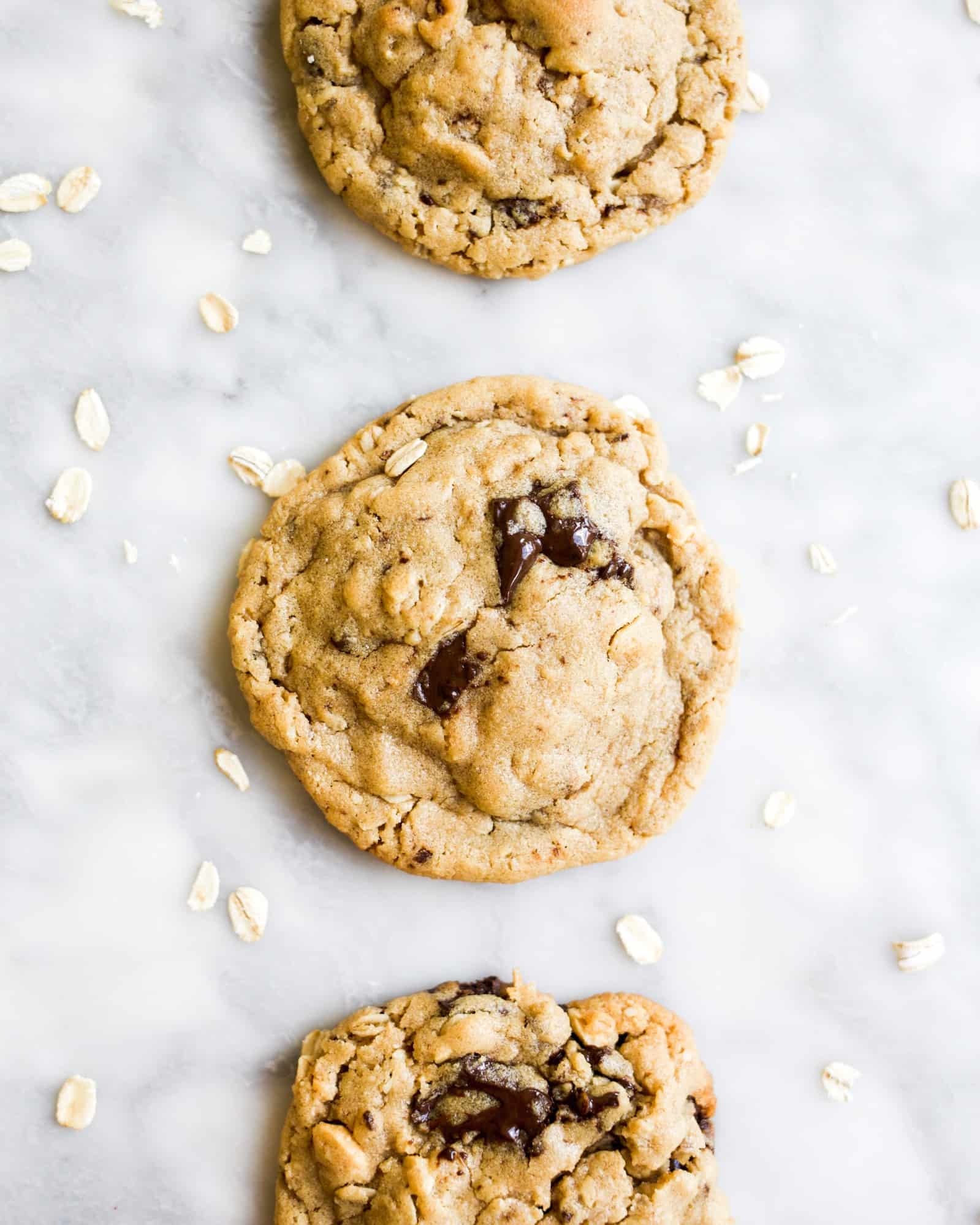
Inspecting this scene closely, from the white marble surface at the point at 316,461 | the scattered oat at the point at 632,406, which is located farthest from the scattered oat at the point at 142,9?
the scattered oat at the point at 632,406

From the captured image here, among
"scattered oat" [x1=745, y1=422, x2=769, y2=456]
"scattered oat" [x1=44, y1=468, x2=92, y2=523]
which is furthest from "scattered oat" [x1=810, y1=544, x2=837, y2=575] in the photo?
"scattered oat" [x1=44, y1=468, x2=92, y2=523]

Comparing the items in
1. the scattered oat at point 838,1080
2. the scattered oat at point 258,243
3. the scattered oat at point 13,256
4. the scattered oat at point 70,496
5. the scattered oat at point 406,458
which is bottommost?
the scattered oat at point 838,1080

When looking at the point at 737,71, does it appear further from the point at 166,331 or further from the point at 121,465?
the point at 121,465

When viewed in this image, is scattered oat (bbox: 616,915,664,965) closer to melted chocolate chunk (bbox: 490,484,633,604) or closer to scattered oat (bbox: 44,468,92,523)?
melted chocolate chunk (bbox: 490,484,633,604)

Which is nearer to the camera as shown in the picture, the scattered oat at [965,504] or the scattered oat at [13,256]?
the scattered oat at [13,256]

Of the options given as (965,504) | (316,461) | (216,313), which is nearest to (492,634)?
(316,461)

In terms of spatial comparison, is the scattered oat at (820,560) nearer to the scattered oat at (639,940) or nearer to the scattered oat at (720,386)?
the scattered oat at (720,386)
